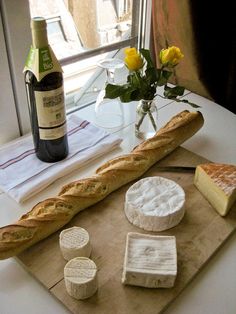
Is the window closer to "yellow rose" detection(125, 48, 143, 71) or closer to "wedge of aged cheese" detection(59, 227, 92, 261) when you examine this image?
"yellow rose" detection(125, 48, 143, 71)

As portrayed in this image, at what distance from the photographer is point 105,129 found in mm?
953

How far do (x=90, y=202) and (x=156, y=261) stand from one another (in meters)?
0.19

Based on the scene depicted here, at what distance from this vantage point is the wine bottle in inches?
27.2

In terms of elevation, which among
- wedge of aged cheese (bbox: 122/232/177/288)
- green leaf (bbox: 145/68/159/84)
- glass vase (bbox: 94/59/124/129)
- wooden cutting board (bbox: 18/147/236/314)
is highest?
green leaf (bbox: 145/68/159/84)

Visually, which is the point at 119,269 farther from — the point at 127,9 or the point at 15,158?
the point at 127,9

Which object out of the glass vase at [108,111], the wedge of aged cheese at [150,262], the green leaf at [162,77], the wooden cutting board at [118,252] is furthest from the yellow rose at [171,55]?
the wedge of aged cheese at [150,262]

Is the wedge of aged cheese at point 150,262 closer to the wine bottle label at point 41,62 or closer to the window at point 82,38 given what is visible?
the wine bottle label at point 41,62

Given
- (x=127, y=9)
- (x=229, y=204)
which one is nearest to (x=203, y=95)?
(x=127, y=9)

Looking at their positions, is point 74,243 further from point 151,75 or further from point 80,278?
point 151,75

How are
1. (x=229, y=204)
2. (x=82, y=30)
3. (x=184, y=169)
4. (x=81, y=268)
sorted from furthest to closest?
(x=82, y=30) → (x=184, y=169) → (x=229, y=204) → (x=81, y=268)

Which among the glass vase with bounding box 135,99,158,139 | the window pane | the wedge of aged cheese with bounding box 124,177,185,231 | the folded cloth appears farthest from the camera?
the window pane

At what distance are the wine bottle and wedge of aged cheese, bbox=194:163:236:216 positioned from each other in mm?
308

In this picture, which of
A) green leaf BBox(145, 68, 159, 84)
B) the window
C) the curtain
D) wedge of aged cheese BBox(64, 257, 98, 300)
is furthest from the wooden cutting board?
→ the curtain

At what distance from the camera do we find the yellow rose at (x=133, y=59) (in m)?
0.77
